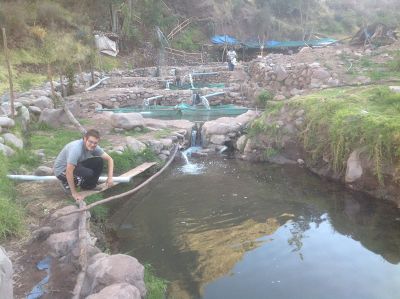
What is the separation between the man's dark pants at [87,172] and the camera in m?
5.91

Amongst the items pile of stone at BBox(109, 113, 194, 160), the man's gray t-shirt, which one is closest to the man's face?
the man's gray t-shirt

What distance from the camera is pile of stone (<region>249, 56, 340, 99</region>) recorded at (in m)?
14.4

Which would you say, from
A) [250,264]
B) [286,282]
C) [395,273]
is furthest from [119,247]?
[395,273]

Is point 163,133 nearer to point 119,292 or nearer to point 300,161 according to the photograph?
point 300,161

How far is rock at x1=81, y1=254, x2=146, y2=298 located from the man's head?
1.81 meters

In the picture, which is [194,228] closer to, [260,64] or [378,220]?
[378,220]

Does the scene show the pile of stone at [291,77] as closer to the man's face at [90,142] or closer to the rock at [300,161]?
the rock at [300,161]

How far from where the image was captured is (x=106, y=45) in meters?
23.9

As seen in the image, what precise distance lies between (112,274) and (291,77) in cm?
1300

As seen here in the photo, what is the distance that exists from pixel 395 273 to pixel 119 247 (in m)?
3.56

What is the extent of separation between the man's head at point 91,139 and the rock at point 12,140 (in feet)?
9.46

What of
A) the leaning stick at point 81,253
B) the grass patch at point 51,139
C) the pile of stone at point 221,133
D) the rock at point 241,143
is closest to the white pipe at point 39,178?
the leaning stick at point 81,253

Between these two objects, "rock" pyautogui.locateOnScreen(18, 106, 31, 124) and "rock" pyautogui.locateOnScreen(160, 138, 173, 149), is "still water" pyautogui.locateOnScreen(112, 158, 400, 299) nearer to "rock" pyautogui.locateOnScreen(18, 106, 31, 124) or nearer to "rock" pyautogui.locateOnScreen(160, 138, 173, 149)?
"rock" pyautogui.locateOnScreen(160, 138, 173, 149)

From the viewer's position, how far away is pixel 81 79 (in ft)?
59.1
